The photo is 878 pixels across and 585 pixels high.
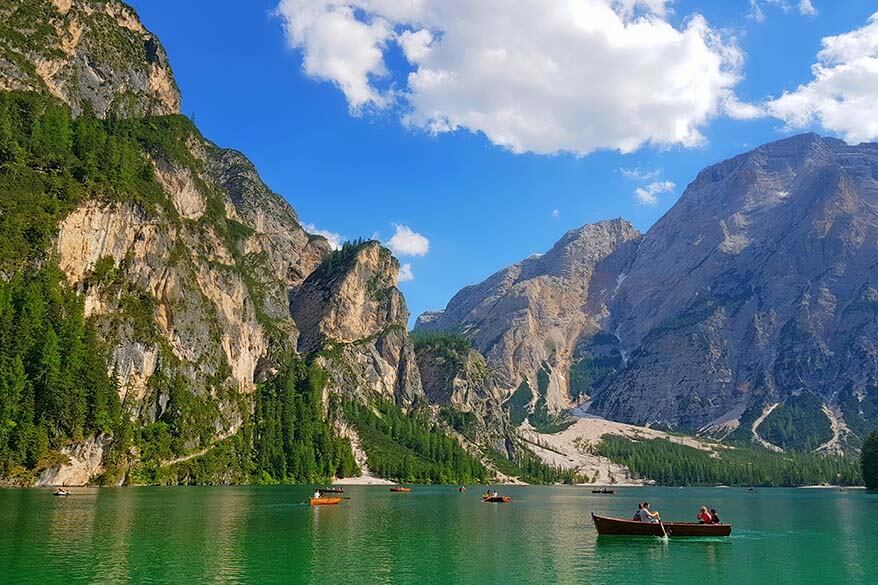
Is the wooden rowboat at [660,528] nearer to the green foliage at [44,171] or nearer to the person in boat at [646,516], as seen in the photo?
the person in boat at [646,516]

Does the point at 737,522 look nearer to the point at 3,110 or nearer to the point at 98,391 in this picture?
the point at 98,391

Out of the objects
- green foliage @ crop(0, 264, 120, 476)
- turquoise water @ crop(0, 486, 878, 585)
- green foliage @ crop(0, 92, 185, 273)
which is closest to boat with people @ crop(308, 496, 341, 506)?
turquoise water @ crop(0, 486, 878, 585)

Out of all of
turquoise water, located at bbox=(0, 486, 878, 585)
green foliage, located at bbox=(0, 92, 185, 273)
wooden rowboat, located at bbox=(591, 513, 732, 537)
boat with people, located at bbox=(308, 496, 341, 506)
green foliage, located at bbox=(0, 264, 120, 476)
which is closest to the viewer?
turquoise water, located at bbox=(0, 486, 878, 585)

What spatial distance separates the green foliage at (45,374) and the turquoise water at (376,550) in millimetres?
42082

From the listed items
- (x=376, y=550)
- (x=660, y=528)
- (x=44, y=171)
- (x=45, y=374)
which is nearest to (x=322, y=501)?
(x=376, y=550)

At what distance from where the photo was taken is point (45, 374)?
139 m

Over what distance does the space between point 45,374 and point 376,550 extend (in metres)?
108

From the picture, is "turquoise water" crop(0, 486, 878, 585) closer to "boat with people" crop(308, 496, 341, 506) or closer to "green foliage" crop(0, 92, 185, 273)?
"boat with people" crop(308, 496, 341, 506)

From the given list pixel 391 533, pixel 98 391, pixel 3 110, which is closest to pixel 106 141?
pixel 3 110

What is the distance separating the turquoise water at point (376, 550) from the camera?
46.3m

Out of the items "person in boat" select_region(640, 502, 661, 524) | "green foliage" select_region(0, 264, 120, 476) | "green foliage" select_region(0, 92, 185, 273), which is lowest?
"person in boat" select_region(640, 502, 661, 524)

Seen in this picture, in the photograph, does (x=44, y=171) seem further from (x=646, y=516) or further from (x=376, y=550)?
(x=646, y=516)

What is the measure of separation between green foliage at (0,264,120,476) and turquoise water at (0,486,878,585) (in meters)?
42.1

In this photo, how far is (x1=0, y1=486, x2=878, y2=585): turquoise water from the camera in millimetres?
46312
